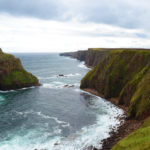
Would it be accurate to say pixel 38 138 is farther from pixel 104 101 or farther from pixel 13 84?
pixel 13 84

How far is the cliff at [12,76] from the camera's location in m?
92.6

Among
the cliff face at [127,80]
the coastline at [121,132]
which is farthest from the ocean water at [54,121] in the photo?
the cliff face at [127,80]

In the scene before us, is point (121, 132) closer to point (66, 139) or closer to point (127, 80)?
point (66, 139)

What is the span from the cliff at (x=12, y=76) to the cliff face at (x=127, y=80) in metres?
33.6

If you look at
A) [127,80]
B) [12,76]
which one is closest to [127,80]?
[127,80]

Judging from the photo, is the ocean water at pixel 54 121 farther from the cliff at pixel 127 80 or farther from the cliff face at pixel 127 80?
the cliff face at pixel 127 80

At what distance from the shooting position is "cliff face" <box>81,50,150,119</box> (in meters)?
52.1

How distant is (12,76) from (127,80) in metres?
63.8

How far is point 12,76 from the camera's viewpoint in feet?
312

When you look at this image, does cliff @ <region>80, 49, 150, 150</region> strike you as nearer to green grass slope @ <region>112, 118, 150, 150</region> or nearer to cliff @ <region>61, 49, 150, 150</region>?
cliff @ <region>61, 49, 150, 150</region>

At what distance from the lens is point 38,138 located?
41719 mm

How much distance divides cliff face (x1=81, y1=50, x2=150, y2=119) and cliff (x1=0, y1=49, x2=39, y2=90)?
33.6 metres

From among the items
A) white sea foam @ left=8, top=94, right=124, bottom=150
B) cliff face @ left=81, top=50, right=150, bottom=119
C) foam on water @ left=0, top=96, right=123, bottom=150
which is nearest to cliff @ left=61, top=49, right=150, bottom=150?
cliff face @ left=81, top=50, right=150, bottom=119

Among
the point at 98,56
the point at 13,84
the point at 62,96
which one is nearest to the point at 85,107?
the point at 62,96
